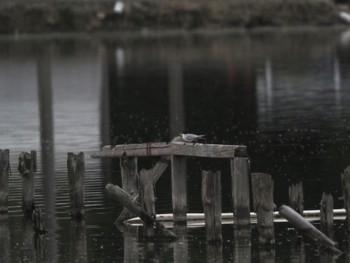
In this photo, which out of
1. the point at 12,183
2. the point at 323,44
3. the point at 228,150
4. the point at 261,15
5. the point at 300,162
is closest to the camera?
the point at 228,150

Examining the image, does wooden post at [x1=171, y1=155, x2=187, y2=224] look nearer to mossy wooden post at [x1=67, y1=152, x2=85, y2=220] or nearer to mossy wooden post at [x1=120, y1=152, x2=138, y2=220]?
mossy wooden post at [x1=120, y1=152, x2=138, y2=220]

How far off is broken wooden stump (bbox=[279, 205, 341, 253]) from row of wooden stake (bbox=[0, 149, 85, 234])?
6068 mm

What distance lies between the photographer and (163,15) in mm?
142750

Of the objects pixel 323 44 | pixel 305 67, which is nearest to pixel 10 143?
pixel 305 67

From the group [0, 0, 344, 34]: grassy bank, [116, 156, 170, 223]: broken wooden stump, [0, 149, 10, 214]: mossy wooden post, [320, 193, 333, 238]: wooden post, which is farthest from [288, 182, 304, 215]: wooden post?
[0, 0, 344, 34]: grassy bank

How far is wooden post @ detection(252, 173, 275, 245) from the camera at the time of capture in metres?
27.8

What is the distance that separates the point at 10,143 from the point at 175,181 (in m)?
20.8

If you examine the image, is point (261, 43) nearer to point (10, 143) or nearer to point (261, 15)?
point (261, 15)

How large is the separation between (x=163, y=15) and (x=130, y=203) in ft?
375

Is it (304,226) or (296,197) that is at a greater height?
(296,197)

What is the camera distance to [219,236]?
94.4 feet

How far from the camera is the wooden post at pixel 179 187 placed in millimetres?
30328

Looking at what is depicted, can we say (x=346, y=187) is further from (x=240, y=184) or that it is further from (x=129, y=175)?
(x=129, y=175)

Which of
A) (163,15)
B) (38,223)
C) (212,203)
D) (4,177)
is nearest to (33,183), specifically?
(4,177)
